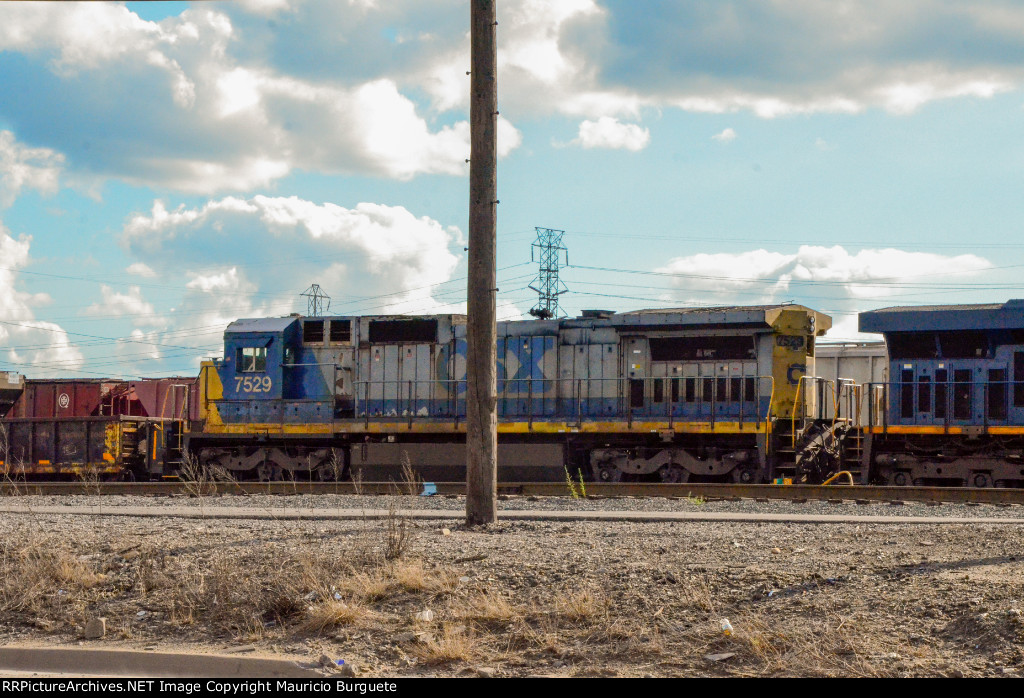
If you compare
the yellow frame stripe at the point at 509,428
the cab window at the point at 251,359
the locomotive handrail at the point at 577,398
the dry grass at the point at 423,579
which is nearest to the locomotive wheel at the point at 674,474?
the yellow frame stripe at the point at 509,428

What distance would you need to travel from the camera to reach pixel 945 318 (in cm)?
1894

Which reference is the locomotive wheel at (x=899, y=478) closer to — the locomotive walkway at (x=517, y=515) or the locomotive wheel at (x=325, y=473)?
the locomotive walkway at (x=517, y=515)

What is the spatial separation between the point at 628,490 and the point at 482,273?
23.5 feet

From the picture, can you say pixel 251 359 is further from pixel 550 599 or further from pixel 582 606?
pixel 582 606

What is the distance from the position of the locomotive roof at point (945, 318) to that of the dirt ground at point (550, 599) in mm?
9382

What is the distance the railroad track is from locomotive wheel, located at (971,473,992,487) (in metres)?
3.11

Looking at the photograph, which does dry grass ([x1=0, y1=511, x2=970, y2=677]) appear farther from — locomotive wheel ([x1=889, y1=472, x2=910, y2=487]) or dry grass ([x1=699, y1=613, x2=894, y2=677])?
locomotive wheel ([x1=889, y1=472, x2=910, y2=487])

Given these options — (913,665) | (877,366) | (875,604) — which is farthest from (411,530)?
(877,366)

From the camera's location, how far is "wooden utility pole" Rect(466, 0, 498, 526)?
422 inches

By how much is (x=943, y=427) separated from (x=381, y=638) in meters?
14.3

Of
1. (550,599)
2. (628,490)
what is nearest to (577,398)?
(628,490)

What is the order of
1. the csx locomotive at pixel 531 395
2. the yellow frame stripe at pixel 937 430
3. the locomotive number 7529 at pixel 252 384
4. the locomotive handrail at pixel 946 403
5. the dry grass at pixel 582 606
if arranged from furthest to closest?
the locomotive number 7529 at pixel 252 384 < the csx locomotive at pixel 531 395 < the locomotive handrail at pixel 946 403 < the yellow frame stripe at pixel 937 430 < the dry grass at pixel 582 606

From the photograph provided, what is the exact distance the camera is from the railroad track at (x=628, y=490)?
599 inches
